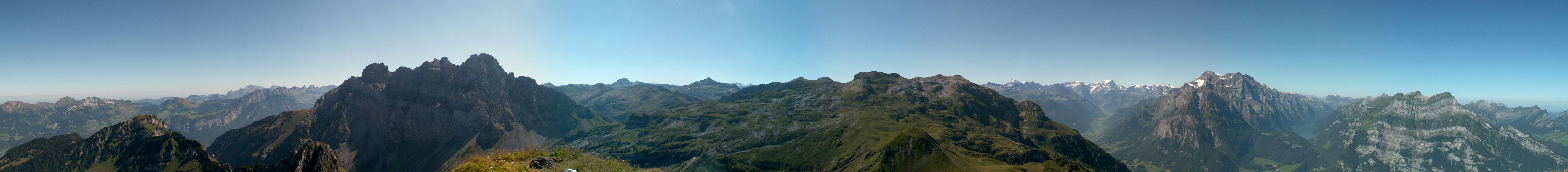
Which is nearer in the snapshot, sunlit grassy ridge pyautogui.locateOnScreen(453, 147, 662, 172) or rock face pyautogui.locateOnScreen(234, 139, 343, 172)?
sunlit grassy ridge pyautogui.locateOnScreen(453, 147, 662, 172)

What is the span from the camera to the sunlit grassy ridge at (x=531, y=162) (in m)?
68.2

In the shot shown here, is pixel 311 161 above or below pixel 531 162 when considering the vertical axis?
below

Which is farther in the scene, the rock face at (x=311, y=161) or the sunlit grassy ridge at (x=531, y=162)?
the rock face at (x=311, y=161)

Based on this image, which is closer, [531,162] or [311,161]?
[531,162]

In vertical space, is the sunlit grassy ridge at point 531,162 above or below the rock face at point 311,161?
above

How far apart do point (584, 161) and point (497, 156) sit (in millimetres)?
21862

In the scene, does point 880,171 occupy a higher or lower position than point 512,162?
lower

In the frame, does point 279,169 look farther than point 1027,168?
No

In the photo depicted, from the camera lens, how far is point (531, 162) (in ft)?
244

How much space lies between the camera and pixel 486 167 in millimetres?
68250

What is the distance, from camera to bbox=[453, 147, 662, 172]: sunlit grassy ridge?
68188 mm

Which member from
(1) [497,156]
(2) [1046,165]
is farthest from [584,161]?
(2) [1046,165]

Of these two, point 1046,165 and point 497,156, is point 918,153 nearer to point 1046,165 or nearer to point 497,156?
point 1046,165

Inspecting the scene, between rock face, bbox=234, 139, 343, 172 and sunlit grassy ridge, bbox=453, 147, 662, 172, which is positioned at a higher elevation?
sunlit grassy ridge, bbox=453, 147, 662, 172
